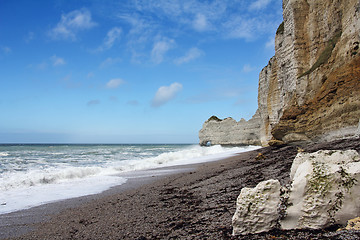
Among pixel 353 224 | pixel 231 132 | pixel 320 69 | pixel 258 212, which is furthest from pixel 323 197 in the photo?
pixel 231 132

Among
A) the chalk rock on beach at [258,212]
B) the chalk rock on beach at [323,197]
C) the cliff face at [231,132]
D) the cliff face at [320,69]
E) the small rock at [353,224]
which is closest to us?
the small rock at [353,224]

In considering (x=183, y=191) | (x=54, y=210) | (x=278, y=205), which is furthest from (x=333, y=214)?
(x=54, y=210)

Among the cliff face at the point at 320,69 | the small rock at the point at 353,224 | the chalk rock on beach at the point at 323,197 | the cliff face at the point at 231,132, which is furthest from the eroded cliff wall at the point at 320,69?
the cliff face at the point at 231,132

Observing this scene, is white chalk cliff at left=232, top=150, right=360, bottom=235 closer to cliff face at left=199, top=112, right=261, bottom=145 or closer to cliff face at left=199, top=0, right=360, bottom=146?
cliff face at left=199, top=0, right=360, bottom=146

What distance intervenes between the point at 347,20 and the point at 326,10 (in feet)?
18.0

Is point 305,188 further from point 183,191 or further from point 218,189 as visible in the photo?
point 183,191

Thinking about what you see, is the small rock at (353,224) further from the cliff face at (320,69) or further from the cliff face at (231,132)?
the cliff face at (231,132)

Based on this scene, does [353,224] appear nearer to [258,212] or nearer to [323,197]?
[323,197]

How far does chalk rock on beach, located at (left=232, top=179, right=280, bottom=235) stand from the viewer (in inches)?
112

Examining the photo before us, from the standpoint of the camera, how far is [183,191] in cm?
638

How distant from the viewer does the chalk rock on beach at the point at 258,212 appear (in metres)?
2.86

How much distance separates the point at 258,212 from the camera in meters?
2.90

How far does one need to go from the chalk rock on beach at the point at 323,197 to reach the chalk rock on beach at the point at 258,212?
15 centimetres

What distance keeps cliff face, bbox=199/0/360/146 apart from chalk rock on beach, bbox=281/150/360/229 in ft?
25.8
